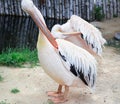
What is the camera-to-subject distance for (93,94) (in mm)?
5137

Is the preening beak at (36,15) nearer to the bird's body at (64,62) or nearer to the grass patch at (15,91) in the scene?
the bird's body at (64,62)

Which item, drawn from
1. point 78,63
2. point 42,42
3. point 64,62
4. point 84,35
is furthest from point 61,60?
point 84,35

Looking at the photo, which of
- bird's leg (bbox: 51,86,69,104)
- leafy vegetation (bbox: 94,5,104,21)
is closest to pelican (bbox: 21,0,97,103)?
bird's leg (bbox: 51,86,69,104)

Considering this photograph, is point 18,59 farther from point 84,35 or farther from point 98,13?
point 98,13

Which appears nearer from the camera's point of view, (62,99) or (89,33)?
(62,99)

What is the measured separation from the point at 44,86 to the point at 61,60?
35.1 inches

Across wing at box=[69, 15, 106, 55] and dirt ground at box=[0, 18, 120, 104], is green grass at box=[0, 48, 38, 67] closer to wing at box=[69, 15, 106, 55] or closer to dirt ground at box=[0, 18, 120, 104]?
dirt ground at box=[0, 18, 120, 104]

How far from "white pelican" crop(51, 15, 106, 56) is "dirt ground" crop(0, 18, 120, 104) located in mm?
577

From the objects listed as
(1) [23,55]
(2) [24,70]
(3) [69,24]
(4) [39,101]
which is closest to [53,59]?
(4) [39,101]

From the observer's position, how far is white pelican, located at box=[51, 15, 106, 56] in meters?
5.28

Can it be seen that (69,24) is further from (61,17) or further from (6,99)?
(61,17)

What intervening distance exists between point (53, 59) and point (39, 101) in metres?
0.68

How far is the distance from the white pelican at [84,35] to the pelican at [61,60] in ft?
1.87

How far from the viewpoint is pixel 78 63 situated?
469cm
